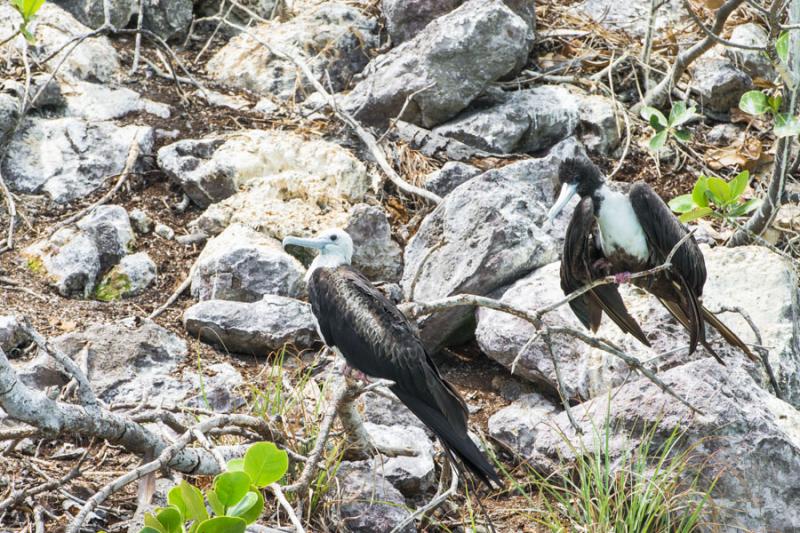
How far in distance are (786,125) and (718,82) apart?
2.01m

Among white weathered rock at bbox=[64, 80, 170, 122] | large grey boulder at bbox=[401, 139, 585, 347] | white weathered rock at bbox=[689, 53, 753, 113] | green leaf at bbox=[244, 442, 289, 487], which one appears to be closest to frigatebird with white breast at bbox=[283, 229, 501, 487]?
large grey boulder at bbox=[401, 139, 585, 347]

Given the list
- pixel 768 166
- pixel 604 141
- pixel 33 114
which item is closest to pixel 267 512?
pixel 33 114

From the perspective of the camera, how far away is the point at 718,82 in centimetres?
551

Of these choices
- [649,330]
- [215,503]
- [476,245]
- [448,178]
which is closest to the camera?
[215,503]

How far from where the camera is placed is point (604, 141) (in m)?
5.39

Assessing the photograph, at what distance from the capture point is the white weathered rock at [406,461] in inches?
136

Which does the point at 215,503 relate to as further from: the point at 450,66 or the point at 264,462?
the point at 450,66

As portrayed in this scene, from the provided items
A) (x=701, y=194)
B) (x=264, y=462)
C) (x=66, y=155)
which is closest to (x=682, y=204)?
(x=701, y=194)

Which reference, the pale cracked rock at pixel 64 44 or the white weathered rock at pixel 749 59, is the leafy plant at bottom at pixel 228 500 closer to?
the pale cracked rock at pixel 64 44

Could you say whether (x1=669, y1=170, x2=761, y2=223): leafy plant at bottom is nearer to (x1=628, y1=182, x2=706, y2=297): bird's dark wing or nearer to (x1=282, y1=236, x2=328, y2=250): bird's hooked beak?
(x1=628, y1=182, x2=706, y2=297): bird's dark wing

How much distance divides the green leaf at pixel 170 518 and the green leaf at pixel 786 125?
249cm

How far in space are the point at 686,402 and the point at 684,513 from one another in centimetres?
32

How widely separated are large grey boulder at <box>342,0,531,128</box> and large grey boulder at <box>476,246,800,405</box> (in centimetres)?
138

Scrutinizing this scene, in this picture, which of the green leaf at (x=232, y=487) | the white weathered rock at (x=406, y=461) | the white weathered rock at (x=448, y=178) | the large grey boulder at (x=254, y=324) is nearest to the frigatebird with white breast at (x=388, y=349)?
the white weathered rock at (x=406, y=461)
